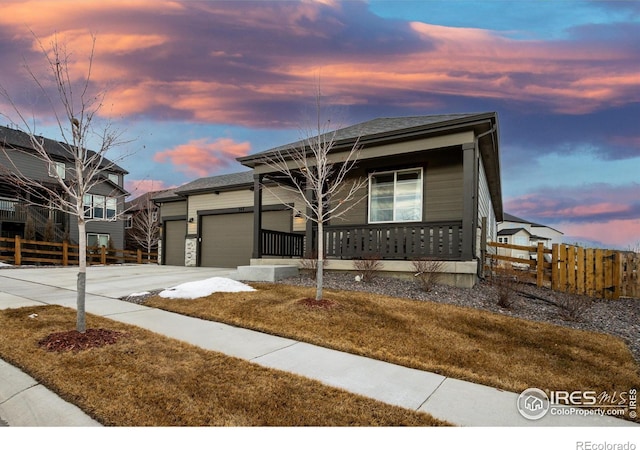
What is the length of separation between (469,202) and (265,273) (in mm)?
4918

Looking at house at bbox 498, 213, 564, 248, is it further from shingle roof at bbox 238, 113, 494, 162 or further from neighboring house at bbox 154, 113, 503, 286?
shingle roof at bbox 238, 113, 494, 162

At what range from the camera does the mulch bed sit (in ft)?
12.0

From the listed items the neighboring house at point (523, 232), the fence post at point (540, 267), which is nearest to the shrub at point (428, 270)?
the fence post at point (540, 267)

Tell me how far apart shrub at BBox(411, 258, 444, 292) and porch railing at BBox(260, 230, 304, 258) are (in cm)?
468

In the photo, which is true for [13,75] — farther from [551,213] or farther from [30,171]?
[30,171]

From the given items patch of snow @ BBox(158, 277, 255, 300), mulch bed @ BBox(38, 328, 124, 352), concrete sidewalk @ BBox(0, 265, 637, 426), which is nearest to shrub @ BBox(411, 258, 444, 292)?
patch of snow @ BBox(158, 277, 255, 300)

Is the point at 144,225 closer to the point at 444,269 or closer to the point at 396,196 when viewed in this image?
the point at 396,196

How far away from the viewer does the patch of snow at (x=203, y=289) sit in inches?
255

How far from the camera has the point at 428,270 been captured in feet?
24.4

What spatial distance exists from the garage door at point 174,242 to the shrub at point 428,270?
1262 centimetres

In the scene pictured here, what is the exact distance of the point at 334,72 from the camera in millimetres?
7750

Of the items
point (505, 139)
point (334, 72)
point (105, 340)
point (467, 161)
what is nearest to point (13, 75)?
point (105, 340)

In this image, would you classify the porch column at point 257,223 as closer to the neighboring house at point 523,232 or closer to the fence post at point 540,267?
the fence post at point 540,267

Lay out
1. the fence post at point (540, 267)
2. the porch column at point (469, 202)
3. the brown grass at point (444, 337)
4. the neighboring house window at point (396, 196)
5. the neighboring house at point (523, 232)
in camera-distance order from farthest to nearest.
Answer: the neighboring house at point (523, 232) → the neighboring house window at point (396, 196) → the fence post at point (540, 267) → the porch column at point (469, 202) → the brown grass at point (444, 337)
